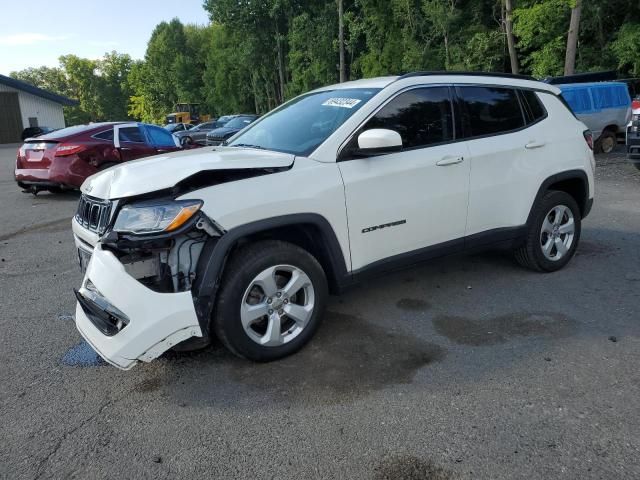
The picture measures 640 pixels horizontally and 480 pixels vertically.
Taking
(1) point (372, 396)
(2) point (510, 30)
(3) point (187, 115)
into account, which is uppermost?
(2) point (510, 30)

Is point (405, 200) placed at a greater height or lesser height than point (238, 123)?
lesser

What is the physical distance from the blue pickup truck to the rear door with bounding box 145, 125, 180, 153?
34.3 ft

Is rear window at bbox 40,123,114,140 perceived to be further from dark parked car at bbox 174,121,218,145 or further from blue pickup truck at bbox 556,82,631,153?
dark parked car at bbox 174,121,218,145

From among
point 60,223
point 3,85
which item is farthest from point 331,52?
point 60,223

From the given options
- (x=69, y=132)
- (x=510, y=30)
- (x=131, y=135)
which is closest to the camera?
(x=69, y=132)

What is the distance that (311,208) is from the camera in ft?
10.9

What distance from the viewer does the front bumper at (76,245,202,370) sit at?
9.26 ft

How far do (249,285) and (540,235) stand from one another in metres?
3.00

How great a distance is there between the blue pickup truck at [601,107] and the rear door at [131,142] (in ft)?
36.2

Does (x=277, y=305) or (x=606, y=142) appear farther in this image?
(x=606, y=142)

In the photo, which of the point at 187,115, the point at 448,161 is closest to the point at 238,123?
→ the point at 448,161

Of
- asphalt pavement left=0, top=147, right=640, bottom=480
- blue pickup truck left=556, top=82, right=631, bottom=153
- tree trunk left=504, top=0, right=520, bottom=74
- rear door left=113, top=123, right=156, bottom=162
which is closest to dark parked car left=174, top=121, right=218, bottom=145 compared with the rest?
rear door left=113, top=123, right=156, bottom=162

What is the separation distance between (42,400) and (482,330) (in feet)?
9.76

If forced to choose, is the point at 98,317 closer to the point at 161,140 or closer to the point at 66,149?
the point at 66,149
